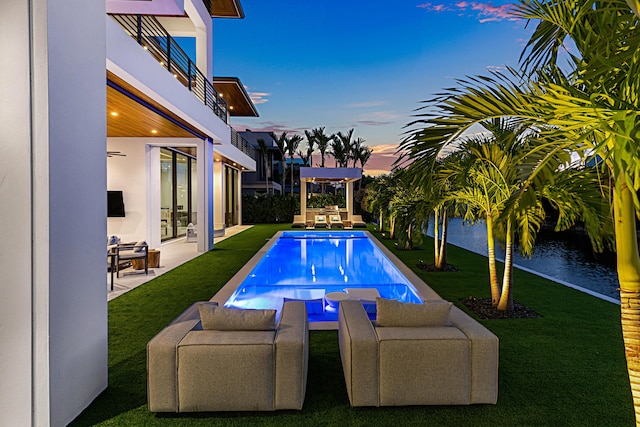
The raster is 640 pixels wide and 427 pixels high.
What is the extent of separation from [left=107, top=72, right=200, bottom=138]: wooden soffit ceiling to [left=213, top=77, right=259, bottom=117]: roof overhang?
15.7ft

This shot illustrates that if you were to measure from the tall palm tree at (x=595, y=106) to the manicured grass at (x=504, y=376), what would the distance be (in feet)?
4.30

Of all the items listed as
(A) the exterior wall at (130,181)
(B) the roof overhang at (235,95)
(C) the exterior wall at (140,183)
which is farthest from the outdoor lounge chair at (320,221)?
(A) the exterior wall at (130,181)

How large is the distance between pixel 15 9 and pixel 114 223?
9.99 meters

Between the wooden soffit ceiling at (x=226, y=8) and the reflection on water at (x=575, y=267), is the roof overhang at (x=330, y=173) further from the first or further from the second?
the wooden soffit ceiling at (x=226, y=8)

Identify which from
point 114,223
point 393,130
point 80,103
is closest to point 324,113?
point 393,130

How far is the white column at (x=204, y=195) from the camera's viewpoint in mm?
11617

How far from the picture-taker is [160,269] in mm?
8836

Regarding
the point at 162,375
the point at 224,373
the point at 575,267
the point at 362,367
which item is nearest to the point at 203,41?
the point at 162,375

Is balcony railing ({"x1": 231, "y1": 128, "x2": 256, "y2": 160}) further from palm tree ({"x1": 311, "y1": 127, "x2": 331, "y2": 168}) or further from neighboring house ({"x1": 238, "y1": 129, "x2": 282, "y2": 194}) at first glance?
palm tree ({"x1": 311, "y1": 127, "x2": 331, "y2": 168})

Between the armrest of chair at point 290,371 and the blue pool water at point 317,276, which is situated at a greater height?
the armrest of chair at point 290,371

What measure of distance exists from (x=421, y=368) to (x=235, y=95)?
16.2 m

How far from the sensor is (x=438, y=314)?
3160mm

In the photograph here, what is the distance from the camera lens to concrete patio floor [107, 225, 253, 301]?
7039mm

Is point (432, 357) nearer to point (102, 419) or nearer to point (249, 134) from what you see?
point (102, 419)
